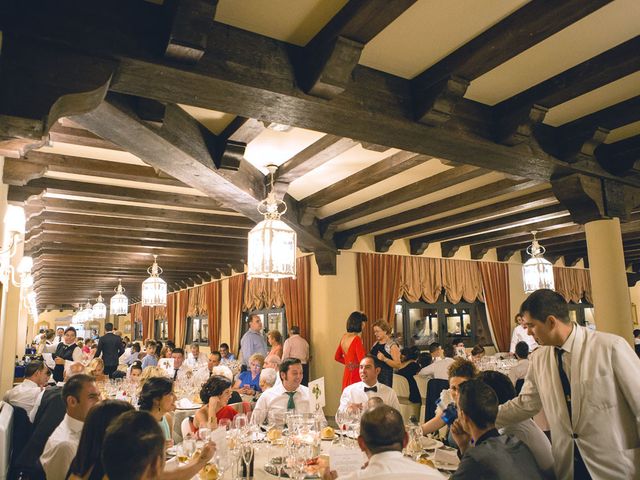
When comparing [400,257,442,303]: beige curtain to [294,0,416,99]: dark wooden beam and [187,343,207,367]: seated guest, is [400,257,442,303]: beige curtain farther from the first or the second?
[294,0,416,99]: dark wooden beam

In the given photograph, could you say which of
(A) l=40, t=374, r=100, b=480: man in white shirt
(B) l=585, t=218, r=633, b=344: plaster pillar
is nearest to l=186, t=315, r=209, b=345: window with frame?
(A) l=40, t=374, r=100, b=480: man in white shirt

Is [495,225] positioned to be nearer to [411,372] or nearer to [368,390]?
[411,372]

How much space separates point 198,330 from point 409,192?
10775 mm

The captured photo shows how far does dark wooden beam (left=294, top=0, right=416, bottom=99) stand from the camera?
2.24m

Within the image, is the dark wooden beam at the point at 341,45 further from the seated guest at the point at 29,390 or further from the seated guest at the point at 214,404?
the seated guest at the point at 29,390

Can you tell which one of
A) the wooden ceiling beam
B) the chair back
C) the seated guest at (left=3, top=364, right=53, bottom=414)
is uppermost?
the wooden ceiling beam

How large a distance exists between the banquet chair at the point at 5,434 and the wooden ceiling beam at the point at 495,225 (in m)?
6.45

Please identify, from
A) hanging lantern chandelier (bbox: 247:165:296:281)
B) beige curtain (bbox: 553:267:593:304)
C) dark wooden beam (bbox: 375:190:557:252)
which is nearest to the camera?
hanging lantern chandelier (bbox: 247:165:296:281)

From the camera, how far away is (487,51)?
2.63 m

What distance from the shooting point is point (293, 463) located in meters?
2.60

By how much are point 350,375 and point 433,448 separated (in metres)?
3.01

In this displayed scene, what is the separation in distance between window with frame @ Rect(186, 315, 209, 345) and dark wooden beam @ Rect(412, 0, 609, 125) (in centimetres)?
1191

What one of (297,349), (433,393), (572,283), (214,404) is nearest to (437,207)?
(433,393)

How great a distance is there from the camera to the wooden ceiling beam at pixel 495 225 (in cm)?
685
